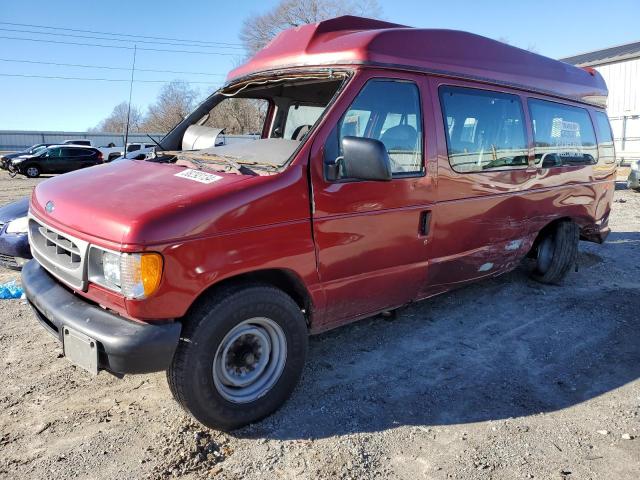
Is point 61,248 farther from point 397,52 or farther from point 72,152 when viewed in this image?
point 72,152

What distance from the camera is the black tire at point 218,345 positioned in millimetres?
2676

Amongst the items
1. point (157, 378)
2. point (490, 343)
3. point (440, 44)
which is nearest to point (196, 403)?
point (157, 378)

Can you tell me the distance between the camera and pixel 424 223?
3.75 meters

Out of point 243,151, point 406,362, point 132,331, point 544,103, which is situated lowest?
point 406,362

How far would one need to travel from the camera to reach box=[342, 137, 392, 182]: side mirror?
2928 mm

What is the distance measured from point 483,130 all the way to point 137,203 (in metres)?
2.98

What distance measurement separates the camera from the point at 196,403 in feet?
9.01

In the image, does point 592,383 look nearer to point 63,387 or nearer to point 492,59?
point 492,59

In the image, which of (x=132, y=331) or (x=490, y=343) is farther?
(x=490, y=343)

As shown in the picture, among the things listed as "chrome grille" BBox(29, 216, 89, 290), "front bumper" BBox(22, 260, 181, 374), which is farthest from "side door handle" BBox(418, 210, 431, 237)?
"chrome grille" BBox(29, 216, 89, 290)

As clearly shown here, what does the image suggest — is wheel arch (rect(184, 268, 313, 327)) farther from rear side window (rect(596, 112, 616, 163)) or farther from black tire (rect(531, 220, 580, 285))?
rear side window (rect(596, 112, 616, 163))

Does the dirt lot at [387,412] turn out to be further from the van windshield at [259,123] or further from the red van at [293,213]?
the van windshield at [259,123]

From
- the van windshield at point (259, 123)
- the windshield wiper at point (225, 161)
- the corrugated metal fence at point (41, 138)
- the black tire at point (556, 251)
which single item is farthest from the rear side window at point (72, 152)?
the corrugated metal fence at point (41, 138)

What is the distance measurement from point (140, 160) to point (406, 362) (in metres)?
2.58
